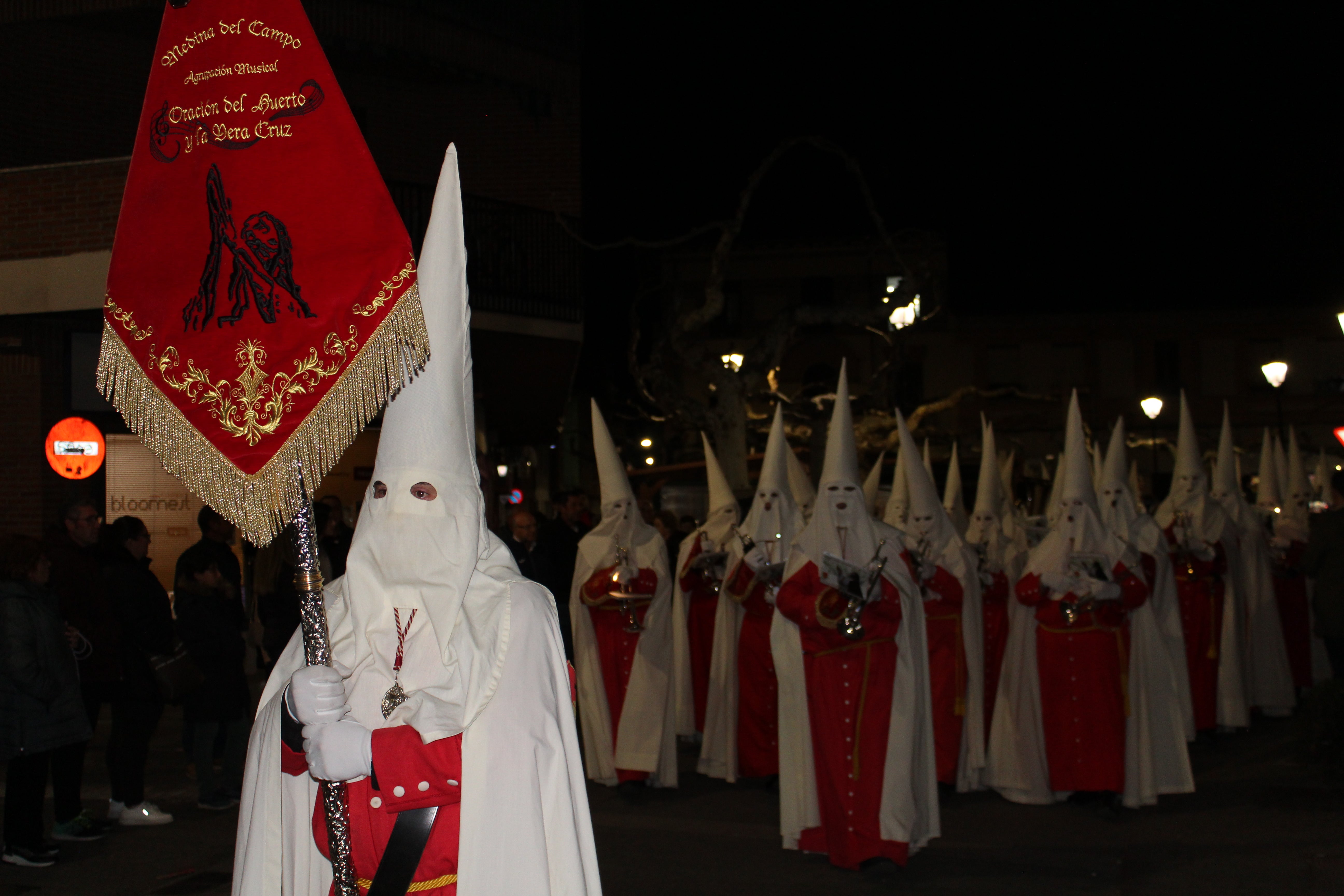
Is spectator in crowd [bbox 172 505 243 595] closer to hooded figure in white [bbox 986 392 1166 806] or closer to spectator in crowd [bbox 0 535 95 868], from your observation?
spectator in crowd [bbox 0 535 95 868]

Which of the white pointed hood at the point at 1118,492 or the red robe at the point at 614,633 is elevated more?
the white pointed hood at the point at 1118,492

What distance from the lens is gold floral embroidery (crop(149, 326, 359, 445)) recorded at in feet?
9.37

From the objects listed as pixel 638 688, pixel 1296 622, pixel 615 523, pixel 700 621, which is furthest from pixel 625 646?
pixel 1296 622

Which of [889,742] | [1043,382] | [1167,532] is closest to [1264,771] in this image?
[1167,532]

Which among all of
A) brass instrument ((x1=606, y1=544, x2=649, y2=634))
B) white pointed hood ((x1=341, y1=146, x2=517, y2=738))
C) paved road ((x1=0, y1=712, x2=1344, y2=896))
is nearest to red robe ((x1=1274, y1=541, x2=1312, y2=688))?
paved road ((x1=0, y1=712, x2=1344, y2=896))

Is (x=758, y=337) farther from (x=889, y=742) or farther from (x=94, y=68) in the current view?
(x=889, y=742)

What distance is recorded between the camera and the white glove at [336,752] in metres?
2.86

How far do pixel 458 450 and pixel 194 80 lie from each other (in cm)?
109

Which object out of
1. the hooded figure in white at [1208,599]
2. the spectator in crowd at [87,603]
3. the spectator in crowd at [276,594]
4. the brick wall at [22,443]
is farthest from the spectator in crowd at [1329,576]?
the brick wall at [22,443]

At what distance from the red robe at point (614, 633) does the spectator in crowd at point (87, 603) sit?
11.1 ft

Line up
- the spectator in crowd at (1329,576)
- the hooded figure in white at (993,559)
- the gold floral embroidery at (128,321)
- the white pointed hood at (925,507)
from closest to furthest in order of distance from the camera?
the gold floral embroidery at (128,321), the white pointed hood at (925,507), the spectator in crowd at (1329,576), the hooded figure in white at (993,559)

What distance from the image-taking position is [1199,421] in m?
45.1

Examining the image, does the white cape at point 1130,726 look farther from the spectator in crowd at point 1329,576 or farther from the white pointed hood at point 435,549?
the white pointed hood at point 435,549

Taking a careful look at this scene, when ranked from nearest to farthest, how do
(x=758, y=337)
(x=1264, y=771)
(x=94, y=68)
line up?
(x=1264, y=771), (x=94, y=68), (x=758, y=337)
